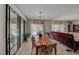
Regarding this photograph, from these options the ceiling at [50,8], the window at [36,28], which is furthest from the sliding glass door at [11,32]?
the window at [36,28]

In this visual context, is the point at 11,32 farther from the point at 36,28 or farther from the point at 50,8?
the point at 36,28

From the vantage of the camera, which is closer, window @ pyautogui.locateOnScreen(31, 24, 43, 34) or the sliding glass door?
the sliding glass door

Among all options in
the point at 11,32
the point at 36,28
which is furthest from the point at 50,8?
the point at 36,28

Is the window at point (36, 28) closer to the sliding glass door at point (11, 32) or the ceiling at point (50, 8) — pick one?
the ceiling at point (50, 8)

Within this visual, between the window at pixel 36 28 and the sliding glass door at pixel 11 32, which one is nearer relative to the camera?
the sliding glass door at pixel 11 32

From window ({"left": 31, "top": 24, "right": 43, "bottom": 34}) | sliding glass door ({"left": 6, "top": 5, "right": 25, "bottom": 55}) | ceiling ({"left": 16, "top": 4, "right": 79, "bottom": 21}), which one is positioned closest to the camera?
sliding glass door ({"left": 6, "top": 5, "right": 25, "bottom": 55})

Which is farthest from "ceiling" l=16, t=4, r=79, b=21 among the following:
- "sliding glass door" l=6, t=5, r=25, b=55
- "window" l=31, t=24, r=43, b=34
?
"window" l=31, t=24, r=43, b=34

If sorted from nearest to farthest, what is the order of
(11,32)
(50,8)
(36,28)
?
(11,32) → (50,8) → (36,28)

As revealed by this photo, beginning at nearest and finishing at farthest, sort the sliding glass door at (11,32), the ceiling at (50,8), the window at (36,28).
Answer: the sliding glass door at (11,32) < the ceiling at (50,8) < the window at (36,28)

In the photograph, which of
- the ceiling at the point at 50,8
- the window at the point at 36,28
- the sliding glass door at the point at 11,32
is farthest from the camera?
the window at the point at 36,28

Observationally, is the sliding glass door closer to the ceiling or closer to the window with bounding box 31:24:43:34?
the ceiling
